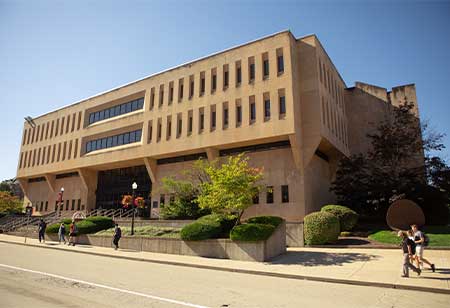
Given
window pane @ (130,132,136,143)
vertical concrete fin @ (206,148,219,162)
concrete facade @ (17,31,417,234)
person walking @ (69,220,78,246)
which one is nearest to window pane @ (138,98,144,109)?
concrete facade @ (17,31,417,234)

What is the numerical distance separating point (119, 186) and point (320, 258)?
3027 centimetres

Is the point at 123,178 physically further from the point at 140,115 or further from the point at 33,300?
the point at 33,300

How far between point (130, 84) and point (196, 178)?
17.0 m

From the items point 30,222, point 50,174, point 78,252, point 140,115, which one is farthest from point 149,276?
point 50,174

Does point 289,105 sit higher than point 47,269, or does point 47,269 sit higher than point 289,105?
point 289,105

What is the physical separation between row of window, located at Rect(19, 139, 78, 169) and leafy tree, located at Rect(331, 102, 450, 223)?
35192 mm

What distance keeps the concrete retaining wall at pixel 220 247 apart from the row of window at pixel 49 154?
25.9 m

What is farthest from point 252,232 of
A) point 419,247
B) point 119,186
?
point 119,186

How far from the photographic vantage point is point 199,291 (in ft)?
28.6

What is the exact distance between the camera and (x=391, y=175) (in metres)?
25.6

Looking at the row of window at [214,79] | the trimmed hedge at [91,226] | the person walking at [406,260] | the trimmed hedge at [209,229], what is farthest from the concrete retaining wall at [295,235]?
the trimmed hedge at [91,226]

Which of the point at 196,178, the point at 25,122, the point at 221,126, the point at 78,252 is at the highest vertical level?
the point at 25,122

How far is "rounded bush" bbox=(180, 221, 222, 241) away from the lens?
17.7 meters

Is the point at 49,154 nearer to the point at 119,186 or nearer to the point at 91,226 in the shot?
the point at 119,186
